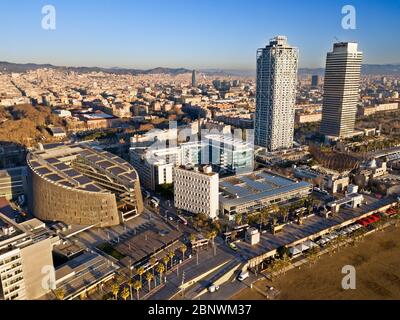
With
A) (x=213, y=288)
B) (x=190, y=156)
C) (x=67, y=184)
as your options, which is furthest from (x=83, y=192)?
(x=190, y=156)

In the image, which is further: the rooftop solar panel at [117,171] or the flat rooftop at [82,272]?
the rooftop solar panel at [117,171]

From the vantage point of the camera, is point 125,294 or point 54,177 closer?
point 125,294

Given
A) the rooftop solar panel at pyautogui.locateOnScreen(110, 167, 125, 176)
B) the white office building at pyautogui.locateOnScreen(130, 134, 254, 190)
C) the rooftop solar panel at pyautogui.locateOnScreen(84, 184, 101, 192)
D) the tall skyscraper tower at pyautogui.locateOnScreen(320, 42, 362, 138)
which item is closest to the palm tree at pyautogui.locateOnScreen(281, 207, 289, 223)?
the white office building at pyautogui.locateOnScreen(130, 134, 254, 190)

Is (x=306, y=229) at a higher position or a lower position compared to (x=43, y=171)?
lower

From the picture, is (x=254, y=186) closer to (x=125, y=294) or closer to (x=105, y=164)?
(x=105, y=164)

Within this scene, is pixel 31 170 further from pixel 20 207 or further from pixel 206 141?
pixel 206 141

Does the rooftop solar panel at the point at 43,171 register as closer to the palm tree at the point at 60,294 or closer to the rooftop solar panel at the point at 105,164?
the rooftop solar panel at the point at 105,164

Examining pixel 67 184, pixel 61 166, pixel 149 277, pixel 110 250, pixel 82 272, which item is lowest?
pixel 110 250

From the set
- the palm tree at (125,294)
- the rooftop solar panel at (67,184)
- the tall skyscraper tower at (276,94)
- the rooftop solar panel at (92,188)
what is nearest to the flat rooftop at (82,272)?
the palm tree at (125,294)
